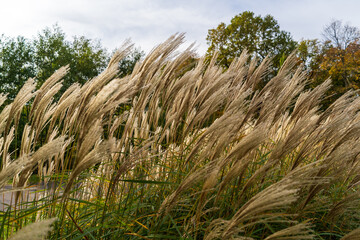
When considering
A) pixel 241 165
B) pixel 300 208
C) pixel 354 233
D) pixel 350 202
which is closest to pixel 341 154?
pixel 350 202

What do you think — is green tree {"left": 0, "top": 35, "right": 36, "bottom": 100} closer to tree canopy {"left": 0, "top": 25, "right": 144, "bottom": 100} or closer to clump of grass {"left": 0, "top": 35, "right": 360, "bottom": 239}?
tree canopy {"left": 0, "top": 25, "right": 144, "bottom": 100}

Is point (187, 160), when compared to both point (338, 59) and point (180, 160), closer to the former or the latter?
point (180, 160)

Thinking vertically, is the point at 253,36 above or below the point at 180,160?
above

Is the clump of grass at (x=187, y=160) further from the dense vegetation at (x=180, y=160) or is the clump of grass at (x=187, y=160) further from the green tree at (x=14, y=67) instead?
the green tree at (x=14, y=67)

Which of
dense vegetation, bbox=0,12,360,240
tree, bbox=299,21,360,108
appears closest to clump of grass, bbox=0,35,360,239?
dense vegetation, bbox=0,12,360,240

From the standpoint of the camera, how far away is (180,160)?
2.21 metres

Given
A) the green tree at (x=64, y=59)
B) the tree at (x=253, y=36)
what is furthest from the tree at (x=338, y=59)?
the green tree at (x=64, y=59)

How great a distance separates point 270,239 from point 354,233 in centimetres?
39

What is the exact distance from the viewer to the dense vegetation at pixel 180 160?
1.36 meters

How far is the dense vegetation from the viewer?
4.47 feet

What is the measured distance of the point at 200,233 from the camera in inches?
83.5

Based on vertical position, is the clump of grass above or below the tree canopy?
below

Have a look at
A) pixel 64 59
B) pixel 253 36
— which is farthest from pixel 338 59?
pixel 64 59

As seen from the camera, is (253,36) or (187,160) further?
(253,36)
